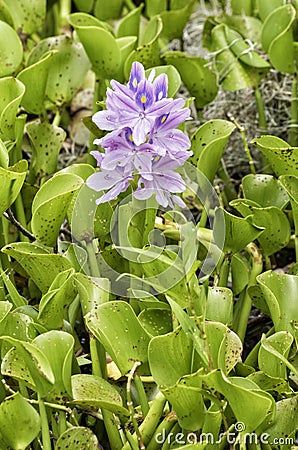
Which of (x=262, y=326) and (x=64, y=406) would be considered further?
(x=262, y=326)

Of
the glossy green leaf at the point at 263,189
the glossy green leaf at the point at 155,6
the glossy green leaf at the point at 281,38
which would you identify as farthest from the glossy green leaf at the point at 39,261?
the glossy green leaf at the point at 155,6

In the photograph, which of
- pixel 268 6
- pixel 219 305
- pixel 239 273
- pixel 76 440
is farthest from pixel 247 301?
pixel 268 6

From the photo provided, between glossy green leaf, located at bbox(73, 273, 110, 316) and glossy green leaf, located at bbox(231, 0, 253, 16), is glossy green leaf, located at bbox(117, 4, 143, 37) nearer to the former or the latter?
glossy green leaf, located at bbox(231, 0, 253, 16)

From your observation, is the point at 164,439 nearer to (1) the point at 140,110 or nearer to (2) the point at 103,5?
(1) the point at 140,110

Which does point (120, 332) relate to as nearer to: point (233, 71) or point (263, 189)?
point (263, 189)

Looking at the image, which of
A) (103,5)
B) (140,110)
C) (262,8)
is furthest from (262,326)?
(103,5)

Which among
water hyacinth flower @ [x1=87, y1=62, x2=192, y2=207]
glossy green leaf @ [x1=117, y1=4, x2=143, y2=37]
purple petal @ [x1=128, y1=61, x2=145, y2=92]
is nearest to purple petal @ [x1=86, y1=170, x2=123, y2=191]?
water hyacinth flower @ [x1=87, y1=62, x2=192, y2=207]

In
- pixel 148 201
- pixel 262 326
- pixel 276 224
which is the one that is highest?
pixel 148 201
